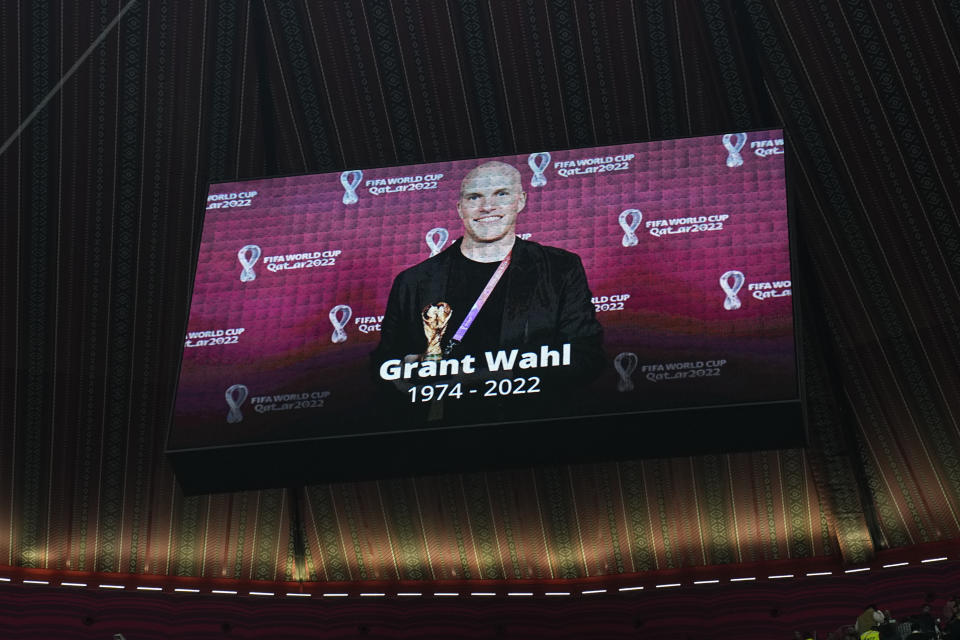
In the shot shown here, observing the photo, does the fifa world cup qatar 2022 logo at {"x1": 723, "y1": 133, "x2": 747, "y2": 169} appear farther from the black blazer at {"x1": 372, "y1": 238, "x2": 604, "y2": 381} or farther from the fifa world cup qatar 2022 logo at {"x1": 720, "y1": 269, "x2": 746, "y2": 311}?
the black blazer at {"x1": 372, "y1": 238, "x2": 604, "y2": 381}

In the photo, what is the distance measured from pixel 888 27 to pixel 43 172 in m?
5.79

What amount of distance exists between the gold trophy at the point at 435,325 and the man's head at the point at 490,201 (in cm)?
54

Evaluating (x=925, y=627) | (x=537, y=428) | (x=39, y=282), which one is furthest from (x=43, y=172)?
(x=925, y=627)

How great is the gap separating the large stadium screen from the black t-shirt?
12mm

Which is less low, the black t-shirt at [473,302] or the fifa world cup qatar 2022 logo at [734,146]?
the fifa world cup qatar 2022 logo at [734,146]

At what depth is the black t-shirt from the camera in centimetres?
775

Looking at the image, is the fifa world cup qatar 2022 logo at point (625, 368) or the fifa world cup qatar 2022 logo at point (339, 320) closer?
the fifa world cup qatar 2022 logo at point (625, 368)

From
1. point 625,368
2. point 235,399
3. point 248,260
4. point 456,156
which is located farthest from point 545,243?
point 235,399

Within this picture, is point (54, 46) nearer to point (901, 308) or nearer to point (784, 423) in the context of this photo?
point (784, 423)

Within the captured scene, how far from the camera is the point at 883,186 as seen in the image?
9008 millimetres

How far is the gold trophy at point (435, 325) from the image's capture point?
306 inches

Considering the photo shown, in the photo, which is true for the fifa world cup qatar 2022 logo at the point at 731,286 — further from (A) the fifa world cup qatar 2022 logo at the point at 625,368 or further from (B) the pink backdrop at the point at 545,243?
(A) the fifa world cup qatar 2022 logo at the point at 625,368

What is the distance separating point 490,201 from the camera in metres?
8.39

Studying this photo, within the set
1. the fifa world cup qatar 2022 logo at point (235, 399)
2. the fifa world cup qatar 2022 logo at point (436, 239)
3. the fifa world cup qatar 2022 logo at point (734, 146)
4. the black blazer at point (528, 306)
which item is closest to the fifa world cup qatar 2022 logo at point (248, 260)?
the fifa world cup qatar 2022 logo at point (235, 399)
